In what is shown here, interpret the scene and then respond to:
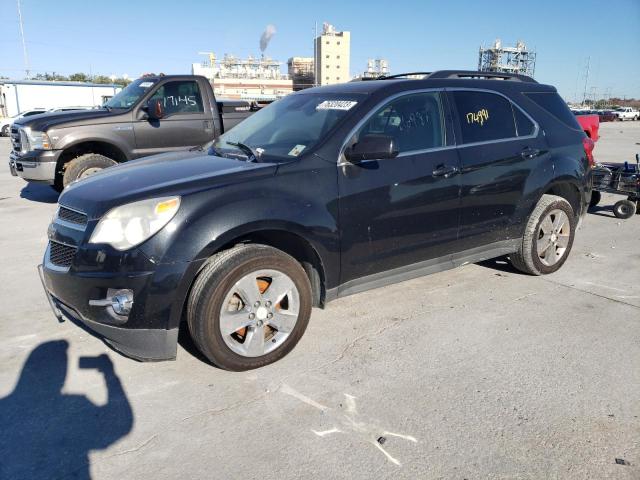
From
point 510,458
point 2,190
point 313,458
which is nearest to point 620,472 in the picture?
point 510,458

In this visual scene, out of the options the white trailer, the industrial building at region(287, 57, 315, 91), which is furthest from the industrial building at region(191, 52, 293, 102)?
the white trailer

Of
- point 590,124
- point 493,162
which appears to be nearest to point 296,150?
point 493,162

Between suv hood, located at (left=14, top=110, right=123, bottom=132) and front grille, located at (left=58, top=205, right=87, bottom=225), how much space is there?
16.1 ft

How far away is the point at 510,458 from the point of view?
2.42 meters

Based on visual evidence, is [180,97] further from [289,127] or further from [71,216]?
[71,216]

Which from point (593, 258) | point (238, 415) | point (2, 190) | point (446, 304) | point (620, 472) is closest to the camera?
point (620, 472)

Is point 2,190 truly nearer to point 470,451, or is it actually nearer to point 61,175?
point 61,175

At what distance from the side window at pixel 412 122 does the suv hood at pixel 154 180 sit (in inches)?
38.0

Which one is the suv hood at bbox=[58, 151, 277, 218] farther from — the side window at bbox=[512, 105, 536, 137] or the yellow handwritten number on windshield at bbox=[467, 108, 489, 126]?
the side window at bbox=[512, 105, 536, 137]

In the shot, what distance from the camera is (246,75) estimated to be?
11256 centimetres

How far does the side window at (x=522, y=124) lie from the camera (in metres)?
4.50

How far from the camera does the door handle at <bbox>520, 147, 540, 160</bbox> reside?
14.5 feet

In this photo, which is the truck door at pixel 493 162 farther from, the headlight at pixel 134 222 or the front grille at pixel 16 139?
the front grille at pixel 16 139

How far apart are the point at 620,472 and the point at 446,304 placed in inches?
80.8
